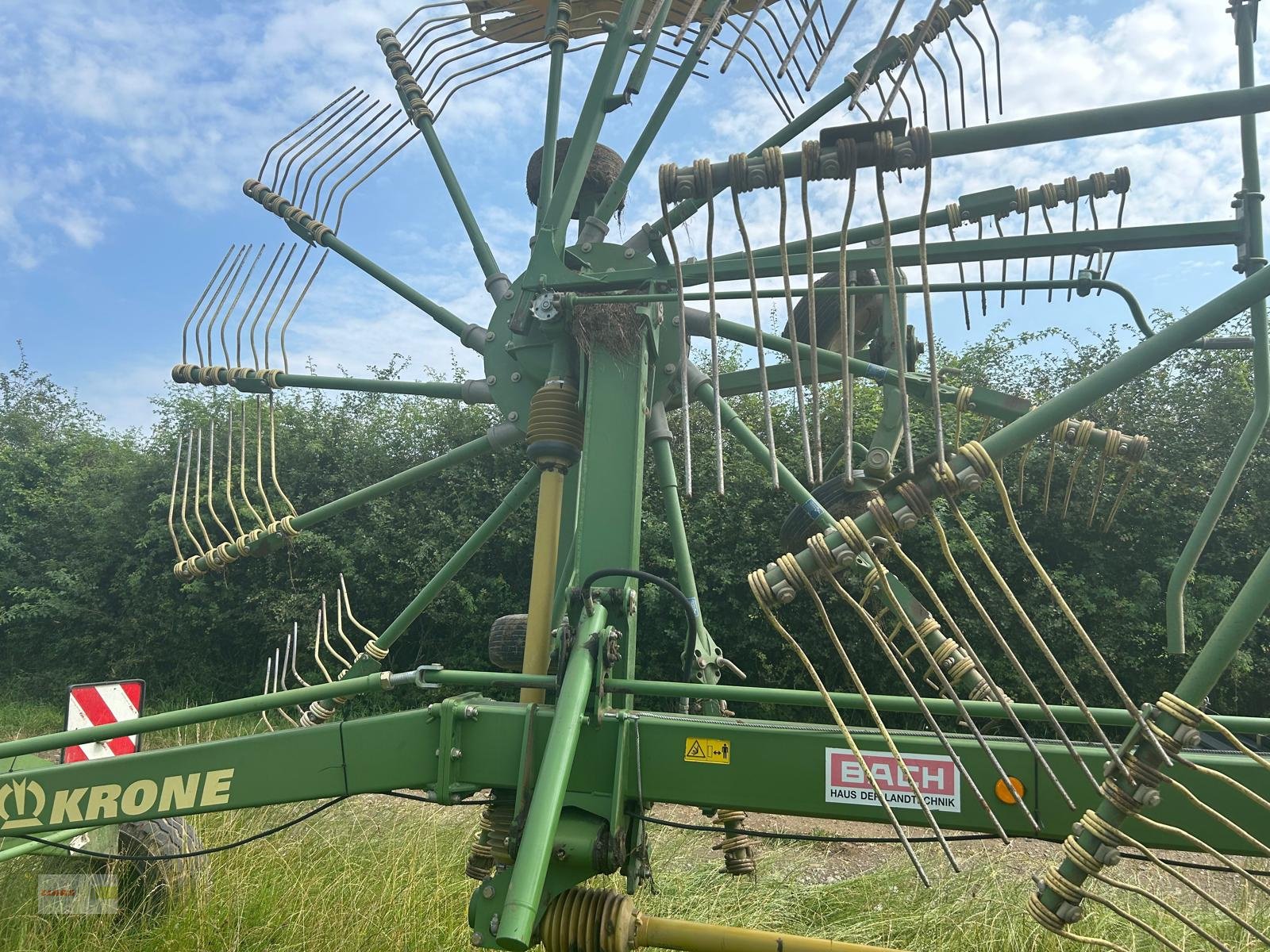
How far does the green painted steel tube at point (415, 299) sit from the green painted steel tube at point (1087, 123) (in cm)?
249

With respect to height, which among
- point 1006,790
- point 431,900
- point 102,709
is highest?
point 1006,790

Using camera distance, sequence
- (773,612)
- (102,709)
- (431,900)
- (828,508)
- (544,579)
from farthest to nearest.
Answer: (431,900) → (102,709) → (828,508) → (544,579) → (773,612)

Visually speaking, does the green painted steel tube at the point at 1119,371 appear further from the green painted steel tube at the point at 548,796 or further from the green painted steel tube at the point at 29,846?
the green painted steel tube at the point at 29,846

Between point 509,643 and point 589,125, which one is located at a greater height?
point 589,125

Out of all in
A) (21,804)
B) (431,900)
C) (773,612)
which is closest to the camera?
(773,612)

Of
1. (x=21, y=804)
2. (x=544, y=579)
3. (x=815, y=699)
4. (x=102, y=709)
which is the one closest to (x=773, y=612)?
(x=815, y=699)

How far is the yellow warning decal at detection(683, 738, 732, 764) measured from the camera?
9.03ft

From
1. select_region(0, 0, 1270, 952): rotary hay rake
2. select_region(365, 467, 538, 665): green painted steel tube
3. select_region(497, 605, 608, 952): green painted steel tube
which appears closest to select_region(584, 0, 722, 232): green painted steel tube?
select_region(0, 0, 1270, 952): rotary hay rake

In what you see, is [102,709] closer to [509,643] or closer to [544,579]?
[509,643]

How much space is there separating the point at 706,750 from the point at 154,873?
153 inches

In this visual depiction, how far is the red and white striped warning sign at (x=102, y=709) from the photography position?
445 centimetres

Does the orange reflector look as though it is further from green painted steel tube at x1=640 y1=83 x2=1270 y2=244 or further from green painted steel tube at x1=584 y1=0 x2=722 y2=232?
green painted steel tube at x1=584 y1=0 x2=722 y2=232

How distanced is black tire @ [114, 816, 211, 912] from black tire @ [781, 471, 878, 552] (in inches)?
141

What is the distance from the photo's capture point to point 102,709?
456cm
